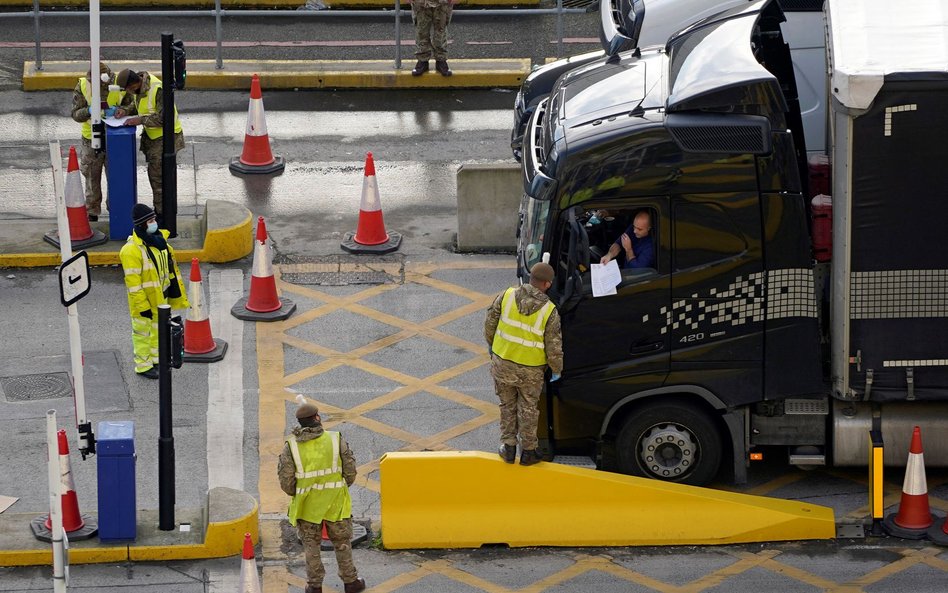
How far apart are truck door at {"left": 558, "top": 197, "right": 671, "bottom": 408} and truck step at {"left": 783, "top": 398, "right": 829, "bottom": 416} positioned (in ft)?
3.14

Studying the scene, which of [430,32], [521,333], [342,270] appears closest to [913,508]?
[521,333]

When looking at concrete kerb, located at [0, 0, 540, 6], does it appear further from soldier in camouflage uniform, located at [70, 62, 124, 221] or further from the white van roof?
the white van roof

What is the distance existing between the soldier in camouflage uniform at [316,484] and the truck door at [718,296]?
271cm

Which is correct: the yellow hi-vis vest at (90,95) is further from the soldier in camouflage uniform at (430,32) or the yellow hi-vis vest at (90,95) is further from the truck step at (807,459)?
the truck step at (807,459)

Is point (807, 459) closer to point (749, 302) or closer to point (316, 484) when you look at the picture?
point (749, 302)

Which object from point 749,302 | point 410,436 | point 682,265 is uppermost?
point 682,265

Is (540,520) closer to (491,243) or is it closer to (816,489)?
(816,489)

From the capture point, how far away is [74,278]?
11.2 m

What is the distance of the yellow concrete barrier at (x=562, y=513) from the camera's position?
1189 cm

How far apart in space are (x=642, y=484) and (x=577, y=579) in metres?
0.86

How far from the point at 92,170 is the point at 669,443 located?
24.3 feet

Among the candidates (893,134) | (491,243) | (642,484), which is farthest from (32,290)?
(893,134)

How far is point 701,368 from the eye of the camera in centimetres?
1220

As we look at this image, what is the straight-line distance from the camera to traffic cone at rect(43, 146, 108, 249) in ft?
54.5
